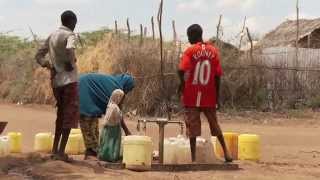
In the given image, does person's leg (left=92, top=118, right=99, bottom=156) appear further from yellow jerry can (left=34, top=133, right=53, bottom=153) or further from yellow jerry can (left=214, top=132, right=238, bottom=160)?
yellow jerry can (left=214, top=132, right=238, bottom=160)

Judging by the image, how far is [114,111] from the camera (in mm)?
8305

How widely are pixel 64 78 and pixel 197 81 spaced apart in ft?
5.14

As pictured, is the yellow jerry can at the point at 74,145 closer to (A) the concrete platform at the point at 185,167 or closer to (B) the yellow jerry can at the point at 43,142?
(B) the yellow jerry can at the point at 43,142

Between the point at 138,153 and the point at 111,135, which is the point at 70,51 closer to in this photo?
the point at 111,135

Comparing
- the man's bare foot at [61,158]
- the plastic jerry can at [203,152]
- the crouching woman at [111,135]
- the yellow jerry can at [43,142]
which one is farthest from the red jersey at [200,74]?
the yellow jerry can at [43,142]

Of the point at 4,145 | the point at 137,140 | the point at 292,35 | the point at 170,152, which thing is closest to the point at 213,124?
the point at 170,152

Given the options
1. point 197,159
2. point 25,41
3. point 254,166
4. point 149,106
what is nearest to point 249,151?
point 254,166

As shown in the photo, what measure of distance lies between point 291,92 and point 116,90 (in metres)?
10.9

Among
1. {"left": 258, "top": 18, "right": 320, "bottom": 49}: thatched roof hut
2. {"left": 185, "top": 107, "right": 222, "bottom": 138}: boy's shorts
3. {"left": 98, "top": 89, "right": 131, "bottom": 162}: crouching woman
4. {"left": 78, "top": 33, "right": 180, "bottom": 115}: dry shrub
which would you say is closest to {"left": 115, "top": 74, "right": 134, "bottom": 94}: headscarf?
{"left": 98, "top": 89, "right": 131, "bottom": 162}: crouching woman

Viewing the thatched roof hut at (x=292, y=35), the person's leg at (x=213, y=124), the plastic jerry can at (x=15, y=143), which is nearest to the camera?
the person's leg at (x=213, y=124)

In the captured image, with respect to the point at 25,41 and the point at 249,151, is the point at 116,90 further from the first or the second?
the point at 25,41

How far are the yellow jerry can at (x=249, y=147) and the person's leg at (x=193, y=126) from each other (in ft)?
3.87

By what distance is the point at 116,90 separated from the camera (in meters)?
8.54

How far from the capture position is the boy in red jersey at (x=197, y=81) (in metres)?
8.34
